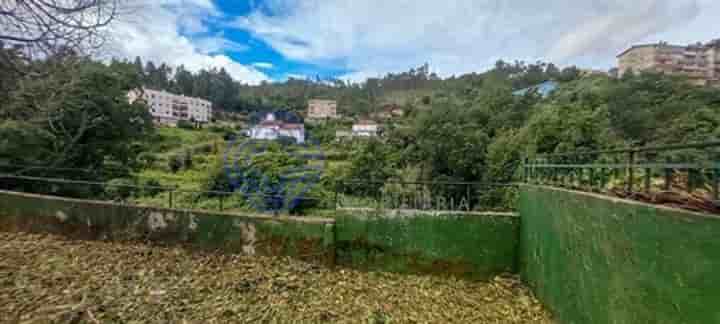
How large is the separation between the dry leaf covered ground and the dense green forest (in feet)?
4.56

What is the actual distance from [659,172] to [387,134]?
1724 centimetres

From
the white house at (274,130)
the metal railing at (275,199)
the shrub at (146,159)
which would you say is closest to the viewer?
the metal railing at (275,199)

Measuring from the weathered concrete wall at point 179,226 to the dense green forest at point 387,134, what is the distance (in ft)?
2.85

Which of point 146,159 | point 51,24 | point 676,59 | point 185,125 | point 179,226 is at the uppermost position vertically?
point 676,59

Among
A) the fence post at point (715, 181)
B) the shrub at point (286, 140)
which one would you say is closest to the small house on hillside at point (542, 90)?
the shrub at point (286, 140)

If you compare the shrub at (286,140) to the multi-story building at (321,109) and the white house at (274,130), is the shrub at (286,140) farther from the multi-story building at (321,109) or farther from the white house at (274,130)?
the multi-story building at (321,109)

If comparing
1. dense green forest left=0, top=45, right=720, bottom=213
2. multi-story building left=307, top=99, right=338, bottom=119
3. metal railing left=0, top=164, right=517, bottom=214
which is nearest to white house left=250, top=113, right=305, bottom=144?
dense green forest left=0, top=45, right=720, bottom=213

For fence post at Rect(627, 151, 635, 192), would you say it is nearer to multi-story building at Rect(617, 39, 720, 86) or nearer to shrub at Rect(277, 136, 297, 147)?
shrub at Rect(277, 136, 297, 147)

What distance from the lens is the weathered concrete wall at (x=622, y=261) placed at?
3.58ft

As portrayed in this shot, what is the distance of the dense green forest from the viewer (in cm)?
345

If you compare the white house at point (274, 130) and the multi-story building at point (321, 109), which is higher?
the multi-story building at point (321, 109)

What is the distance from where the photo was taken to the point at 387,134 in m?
18.7

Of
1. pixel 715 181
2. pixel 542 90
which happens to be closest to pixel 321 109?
pixel 542 90

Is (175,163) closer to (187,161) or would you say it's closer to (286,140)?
(187,161)
